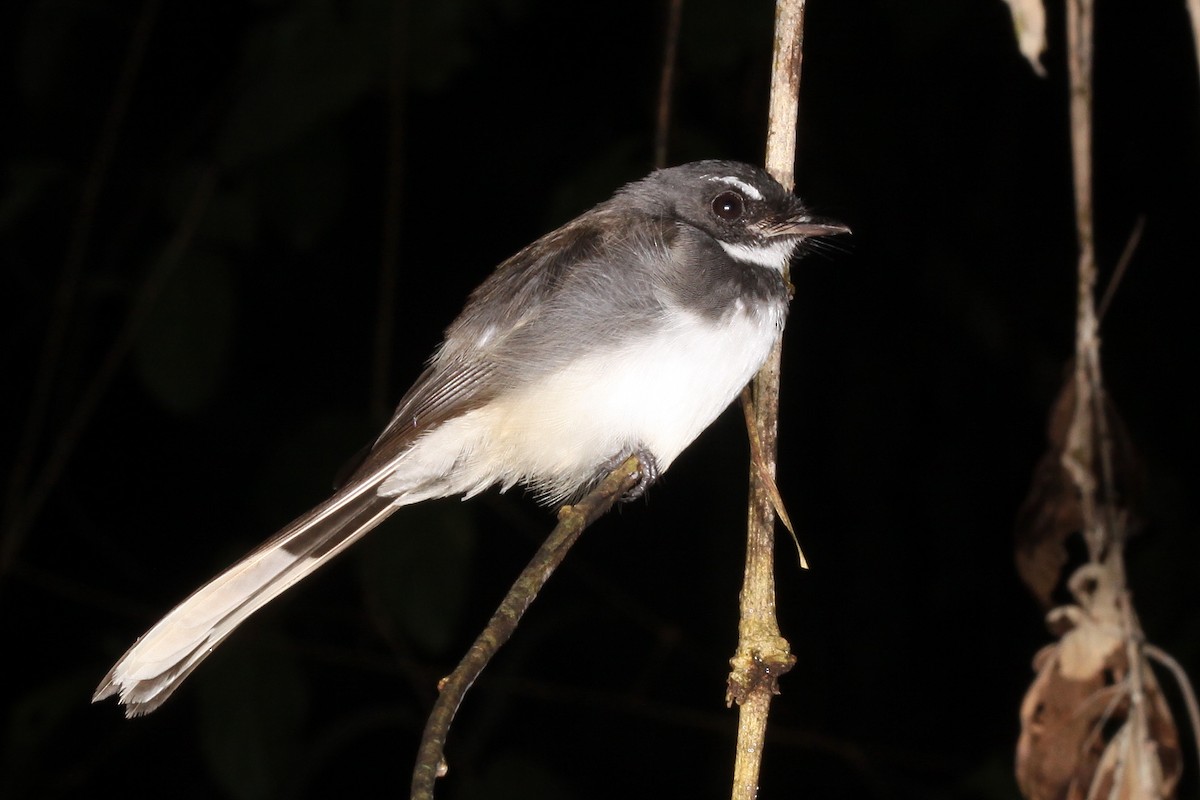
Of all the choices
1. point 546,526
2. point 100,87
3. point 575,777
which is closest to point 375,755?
point 575,777

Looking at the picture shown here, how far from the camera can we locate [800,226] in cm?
322

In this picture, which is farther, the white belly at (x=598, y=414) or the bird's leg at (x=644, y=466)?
the bird's leg at (x=644, y=466)

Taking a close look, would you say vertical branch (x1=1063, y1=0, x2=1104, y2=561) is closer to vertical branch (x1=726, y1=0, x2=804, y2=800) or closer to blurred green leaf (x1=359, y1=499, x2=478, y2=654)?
vertical branch (x1=726, y1=0, x2=804, y2=800)

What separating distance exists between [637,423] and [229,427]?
8.02 feet

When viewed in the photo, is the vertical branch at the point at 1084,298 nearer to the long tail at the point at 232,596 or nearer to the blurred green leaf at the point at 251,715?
the long tail at the point at 232,596

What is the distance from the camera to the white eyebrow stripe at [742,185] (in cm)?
327

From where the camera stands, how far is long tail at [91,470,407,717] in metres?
2.69

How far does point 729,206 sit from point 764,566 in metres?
1.18

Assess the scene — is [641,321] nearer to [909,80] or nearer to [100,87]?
[909,80]

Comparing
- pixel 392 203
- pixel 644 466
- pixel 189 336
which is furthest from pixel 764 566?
pixel 189 336

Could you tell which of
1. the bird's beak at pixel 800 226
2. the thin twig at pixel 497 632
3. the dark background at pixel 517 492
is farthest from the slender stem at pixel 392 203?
the thin twig at pixel 497 632

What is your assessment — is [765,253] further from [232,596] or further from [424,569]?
[232,596]

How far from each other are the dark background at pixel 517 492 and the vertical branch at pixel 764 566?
130 centimetres

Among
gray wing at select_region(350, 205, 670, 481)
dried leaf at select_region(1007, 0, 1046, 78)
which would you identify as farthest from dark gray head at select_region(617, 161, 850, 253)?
dried leaf at select_region(1007, 0, 1046, 78)
